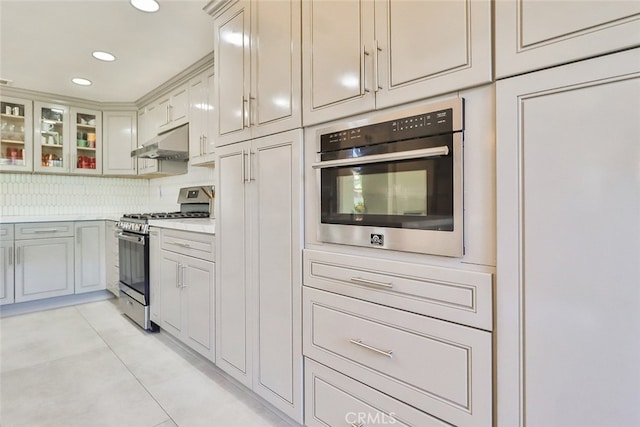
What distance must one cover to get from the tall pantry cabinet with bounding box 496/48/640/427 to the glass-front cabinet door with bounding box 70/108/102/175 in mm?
4643

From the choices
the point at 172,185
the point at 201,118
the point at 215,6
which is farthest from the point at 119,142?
the point at 215,6

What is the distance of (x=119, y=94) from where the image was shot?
3.89 meters

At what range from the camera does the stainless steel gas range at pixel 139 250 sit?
2943mm

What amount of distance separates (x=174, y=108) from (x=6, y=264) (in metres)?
2.34

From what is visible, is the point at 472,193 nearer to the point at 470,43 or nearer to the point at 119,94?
the point at 470,43

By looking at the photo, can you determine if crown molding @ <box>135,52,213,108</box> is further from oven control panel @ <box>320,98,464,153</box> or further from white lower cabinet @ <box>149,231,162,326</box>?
oven control panel @ <box>320,98,464,153</box>

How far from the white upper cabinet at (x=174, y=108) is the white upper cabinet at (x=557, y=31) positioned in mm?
2984

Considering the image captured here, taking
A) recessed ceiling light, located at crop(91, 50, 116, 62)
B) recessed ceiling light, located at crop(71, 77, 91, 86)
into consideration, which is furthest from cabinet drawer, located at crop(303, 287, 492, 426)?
recessed ceiling light, located at crop(71, 77, 91, 86)

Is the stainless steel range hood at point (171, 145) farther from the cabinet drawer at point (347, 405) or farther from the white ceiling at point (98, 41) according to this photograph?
the cabinet drawer at point (347, 405)

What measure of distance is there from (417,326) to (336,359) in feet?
1.47

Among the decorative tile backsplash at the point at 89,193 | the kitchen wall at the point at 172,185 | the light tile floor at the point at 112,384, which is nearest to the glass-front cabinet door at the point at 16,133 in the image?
the decorative tile backsplash at the point at 89,193

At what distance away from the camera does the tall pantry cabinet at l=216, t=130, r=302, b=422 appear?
161cm

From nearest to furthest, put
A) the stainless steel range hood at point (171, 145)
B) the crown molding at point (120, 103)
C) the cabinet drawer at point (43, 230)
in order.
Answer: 1. the crown molding at point (120, 103)
2. the stainless steel range hood at point (171, 145)
3. the cabinet drawer at point (43, 230)

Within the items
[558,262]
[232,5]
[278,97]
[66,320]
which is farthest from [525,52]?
[66,320]
